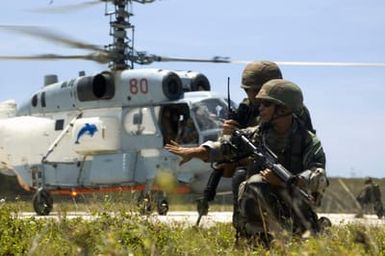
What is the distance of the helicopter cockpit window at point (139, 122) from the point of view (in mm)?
13922

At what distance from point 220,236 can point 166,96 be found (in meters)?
8.30

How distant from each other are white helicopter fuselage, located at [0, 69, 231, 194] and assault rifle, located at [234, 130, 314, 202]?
8.81 meters

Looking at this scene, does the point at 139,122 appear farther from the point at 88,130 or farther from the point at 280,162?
the point at 280,162

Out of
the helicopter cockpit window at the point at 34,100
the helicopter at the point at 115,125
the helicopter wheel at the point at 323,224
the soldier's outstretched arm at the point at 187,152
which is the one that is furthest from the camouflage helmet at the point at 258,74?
the helicopter cockpit window at the point at 34,100

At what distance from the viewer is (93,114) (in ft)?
47.8

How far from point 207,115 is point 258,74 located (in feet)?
26.8

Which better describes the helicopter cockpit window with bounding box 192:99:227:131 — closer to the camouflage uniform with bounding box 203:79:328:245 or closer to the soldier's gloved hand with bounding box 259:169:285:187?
the camouflage uniform with bounding box 203:79:328:245

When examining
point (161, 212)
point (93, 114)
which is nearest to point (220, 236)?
point (161, 212)

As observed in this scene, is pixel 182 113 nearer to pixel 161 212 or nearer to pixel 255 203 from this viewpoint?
pixel 161 212

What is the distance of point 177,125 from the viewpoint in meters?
14.2

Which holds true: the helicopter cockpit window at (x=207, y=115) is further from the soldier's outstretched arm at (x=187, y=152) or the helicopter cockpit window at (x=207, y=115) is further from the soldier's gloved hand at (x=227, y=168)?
the soldier's outstretched arm at (x=187, y=152)

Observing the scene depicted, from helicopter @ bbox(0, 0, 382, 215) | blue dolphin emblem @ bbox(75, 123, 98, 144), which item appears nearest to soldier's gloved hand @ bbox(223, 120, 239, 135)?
helicopter @ bbox(0, 0, 382, 215)

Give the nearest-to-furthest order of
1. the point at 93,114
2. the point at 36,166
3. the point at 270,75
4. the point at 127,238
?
the point at 127,238 → the point at 270,75 → the point at 93,114 → the point at 36,166

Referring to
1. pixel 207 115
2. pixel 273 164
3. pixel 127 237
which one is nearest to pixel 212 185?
pixel 127 237
